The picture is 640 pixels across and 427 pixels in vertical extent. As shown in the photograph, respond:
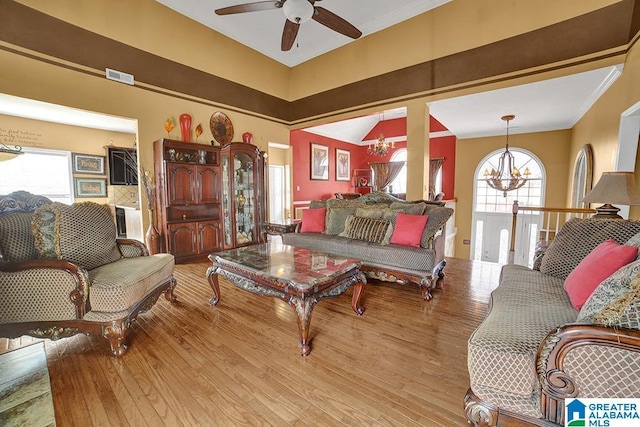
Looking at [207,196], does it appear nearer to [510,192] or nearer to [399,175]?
[399,175]

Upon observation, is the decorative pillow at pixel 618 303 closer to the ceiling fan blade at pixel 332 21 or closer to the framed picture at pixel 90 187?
the ceiling fan blade at pixel 332 21

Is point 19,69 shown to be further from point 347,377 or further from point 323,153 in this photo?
point 323,153

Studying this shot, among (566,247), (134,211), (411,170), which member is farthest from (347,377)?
(134,211)

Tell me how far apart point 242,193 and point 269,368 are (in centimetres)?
385

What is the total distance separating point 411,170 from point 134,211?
4813 mm

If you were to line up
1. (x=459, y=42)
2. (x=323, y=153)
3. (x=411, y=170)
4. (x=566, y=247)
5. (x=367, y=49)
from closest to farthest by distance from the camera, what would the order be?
(x=566, y=247), (x=459, y=42), (x=411, y=170), (x=367, y=49), (x=323, y=153)

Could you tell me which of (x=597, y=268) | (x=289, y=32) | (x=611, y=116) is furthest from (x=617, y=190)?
(x=289, y=32)

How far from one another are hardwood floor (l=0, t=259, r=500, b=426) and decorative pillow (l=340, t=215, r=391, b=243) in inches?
36.9

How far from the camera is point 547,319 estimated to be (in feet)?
4.53

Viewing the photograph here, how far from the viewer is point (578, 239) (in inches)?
81.4

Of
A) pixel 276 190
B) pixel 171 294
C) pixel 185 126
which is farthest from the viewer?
pixel 276 190

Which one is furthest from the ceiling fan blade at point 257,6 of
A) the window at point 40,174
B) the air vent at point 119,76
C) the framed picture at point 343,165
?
the framed picture at point 343,165

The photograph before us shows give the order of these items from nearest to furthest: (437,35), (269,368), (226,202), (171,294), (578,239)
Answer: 1. (269,368)
2. (578,239)
3. (171,294)
4. (437,35)
5. (226,202)

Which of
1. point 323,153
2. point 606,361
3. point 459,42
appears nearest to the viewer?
point 606,361
